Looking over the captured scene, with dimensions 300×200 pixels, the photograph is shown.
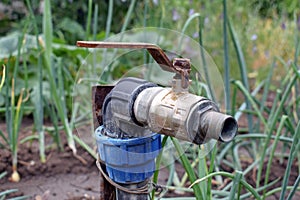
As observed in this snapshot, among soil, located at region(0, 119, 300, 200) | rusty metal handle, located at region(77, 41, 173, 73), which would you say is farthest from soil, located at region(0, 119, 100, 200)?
rusty metal handle, located at region(77, 41, 173, 73)

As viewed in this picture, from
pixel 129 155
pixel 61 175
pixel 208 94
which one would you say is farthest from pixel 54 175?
pixel 129 155

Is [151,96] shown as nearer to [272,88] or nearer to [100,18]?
[272,88]

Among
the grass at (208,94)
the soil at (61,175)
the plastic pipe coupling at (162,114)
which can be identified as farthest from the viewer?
the soil at (61,175)

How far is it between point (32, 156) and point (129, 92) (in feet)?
3.40

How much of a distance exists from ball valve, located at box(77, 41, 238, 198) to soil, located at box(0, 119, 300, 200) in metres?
0.65

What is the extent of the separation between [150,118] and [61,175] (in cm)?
95

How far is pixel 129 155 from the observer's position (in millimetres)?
771

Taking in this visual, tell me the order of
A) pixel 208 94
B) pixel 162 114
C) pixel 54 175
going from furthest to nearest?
pixel 54 175, pixel 208 94, pixel 162 114

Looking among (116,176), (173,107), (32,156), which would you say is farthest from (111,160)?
(32,156)

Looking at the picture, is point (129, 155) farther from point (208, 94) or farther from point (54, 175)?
point (54, 175)

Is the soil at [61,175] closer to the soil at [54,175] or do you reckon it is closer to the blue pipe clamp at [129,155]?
the soil at [54,175]

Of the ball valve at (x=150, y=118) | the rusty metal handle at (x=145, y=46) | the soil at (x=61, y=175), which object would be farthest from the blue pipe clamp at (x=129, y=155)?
the soil at (x=61, y=175)

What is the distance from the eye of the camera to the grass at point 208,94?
1.24 metres

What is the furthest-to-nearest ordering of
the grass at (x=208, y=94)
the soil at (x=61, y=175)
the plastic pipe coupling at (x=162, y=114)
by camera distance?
the soil at (x=61, y=175) → the grass at (x=208, y=94) → the plastic pipe coupling at (x=162, y=114)
